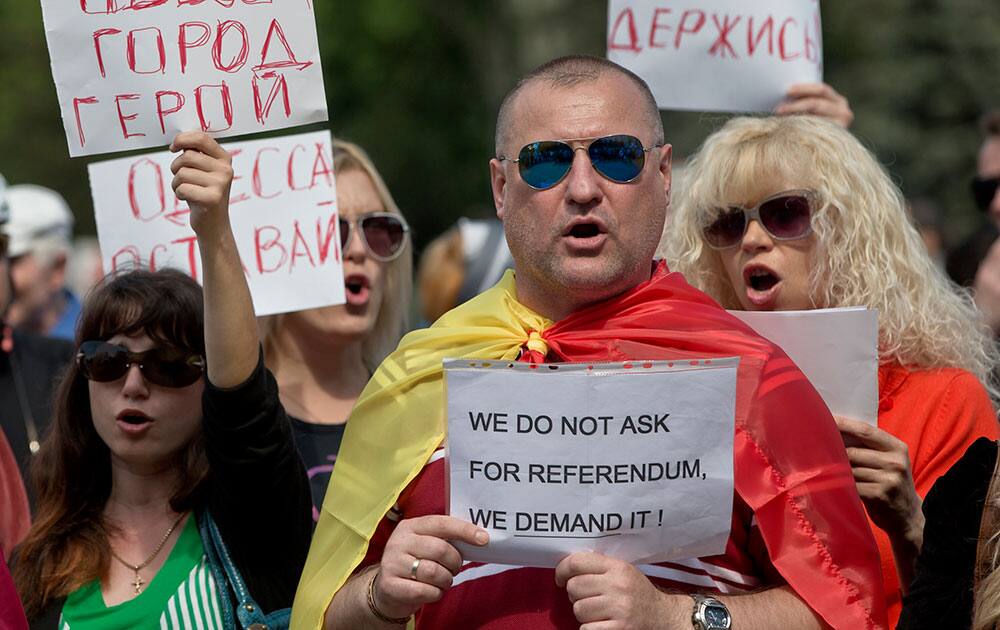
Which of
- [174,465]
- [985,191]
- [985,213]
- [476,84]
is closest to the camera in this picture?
[174,465]

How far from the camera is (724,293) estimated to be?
4.12m

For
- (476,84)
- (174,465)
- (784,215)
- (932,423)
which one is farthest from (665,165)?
(476,84)

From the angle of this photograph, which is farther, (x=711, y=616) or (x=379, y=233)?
(x=379, y=233)

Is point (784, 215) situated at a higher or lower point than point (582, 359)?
higher

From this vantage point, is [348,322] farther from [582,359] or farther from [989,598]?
[989,598]

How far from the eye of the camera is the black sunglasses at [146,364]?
12.2 feet

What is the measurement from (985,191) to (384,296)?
2342 millimetres

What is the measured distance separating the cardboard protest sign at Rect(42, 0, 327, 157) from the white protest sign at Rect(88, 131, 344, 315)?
601 millimetres

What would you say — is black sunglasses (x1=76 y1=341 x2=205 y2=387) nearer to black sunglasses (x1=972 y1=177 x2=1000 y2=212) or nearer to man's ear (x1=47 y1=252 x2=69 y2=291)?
black sunglasses (x1=972 y1=177 x2=1000 y2=212)

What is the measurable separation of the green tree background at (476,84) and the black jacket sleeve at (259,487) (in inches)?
334

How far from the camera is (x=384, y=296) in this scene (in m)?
4.93

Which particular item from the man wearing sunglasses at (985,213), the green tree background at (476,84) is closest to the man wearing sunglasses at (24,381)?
the man wearing sunglasses at (985,213)

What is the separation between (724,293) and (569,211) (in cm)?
111

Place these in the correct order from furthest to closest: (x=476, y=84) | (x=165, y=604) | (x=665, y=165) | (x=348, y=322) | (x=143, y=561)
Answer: (x=476, y=84), (x=348, y=322), (x=143, y=561), (x=165, y=604), (x=665, y=165)
